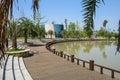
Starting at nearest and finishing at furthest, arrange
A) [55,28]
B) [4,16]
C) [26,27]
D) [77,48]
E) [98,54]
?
[4,16] → [98,54] → [26,27] → [77,48] → [55,28]

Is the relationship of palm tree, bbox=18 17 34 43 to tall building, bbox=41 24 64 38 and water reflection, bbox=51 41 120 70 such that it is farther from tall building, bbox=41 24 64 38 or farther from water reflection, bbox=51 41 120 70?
tall building, bbox=41 24 64 38

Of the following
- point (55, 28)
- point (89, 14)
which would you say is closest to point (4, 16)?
point (89, 14)

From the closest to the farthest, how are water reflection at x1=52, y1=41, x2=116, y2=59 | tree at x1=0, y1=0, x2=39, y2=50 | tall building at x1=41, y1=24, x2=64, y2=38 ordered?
1. tree at x1=0, y1=0, x2=39, y2=50
2. water reflection at x1=52, y1=41, x2=116, y2=59
3. tall building at x1=41, y1=24, x2=64, y2=38

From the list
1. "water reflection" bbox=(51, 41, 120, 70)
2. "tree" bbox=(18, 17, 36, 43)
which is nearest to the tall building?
"water reflection" bbox=(51, 41, 120, 70)

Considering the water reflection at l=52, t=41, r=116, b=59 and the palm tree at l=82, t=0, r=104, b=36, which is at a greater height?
the palm tree at l=82, t=0, r=104, b=36

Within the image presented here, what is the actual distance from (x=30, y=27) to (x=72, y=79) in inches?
1050

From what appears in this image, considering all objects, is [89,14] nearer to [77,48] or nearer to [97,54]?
[97,54]

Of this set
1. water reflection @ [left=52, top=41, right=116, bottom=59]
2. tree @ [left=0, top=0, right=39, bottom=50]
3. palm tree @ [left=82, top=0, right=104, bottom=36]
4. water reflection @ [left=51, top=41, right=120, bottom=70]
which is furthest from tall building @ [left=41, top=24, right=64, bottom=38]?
tree @ [left=0, top=0, right=39, bottom=50]

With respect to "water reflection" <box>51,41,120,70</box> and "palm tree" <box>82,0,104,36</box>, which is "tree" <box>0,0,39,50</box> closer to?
"palm tree" <box>82,0,104,36</box>

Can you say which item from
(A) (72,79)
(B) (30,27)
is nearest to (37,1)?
(A) (72,79)

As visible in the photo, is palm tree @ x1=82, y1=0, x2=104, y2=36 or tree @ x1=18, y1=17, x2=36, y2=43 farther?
tree @ x1=18, y1=17, x2=36, y2=43

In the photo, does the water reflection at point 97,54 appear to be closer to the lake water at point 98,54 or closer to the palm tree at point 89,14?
the lake water at point 98,54

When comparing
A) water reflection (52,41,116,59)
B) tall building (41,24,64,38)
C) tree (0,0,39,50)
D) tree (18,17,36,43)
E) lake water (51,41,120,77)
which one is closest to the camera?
tree (0,0,39,50)

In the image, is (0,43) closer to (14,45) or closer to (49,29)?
(14,45)
